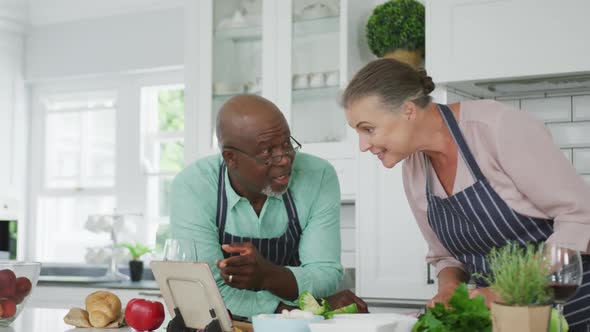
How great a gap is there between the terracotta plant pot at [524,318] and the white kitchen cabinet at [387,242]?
2.03m

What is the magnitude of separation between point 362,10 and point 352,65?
274 millimetres

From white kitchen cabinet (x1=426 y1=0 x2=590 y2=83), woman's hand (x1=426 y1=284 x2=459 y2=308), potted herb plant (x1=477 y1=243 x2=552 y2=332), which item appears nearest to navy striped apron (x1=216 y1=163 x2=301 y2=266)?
woman's hand (x1=426 y1=284 x2=459 y2=308)

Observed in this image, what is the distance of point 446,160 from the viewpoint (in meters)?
1.95

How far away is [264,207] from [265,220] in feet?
0.15

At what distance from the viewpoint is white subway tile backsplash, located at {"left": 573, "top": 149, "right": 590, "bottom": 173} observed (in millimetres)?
3113

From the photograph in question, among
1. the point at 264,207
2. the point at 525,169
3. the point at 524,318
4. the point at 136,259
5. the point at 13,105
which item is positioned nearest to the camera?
the point at 524,318

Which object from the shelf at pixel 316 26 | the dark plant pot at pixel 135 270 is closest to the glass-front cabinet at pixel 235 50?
the shelf at pixel 316 26

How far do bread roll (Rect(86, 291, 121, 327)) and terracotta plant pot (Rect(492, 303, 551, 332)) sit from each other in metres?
1.04

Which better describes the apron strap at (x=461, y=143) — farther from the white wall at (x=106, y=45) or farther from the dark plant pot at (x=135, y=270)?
the white wall at (x=106, y=45)

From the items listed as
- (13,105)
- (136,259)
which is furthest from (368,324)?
(13,105)

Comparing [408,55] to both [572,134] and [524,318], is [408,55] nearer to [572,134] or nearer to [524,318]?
[572,134]

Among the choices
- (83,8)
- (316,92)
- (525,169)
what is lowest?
(525,169)

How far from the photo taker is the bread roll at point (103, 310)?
1.86 meters

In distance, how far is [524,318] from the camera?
3.77 feet
